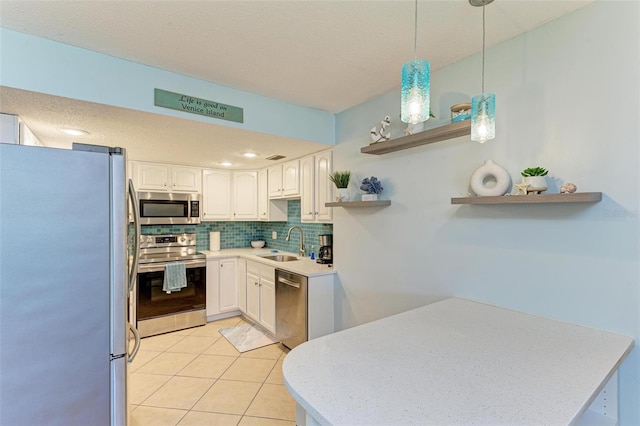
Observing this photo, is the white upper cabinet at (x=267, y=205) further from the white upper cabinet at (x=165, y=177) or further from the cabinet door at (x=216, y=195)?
the white upper cabinet at (x=165, y=177)

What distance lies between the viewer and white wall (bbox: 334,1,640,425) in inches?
52.2

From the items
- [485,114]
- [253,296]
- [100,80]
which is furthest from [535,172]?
[253,296]

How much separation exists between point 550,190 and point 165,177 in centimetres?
399

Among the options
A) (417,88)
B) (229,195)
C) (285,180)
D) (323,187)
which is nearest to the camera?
(417,88)

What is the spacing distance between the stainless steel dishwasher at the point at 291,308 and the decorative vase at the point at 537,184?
6.36 feet

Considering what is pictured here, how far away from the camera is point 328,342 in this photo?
1.25 m

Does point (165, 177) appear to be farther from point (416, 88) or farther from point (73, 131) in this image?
point (416, 88)

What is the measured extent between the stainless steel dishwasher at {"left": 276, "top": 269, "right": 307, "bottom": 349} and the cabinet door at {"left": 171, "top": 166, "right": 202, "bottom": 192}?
1856 mm

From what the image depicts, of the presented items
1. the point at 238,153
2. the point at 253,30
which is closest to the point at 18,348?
the point at 253,30

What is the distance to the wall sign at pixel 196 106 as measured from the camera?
205 cm

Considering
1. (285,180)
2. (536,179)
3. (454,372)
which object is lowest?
(454,372)

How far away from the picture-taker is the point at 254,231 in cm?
489

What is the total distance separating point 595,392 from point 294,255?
3.26 meters

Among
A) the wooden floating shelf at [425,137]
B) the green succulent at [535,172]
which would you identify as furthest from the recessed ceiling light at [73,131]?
the green succulent at [535,172]
